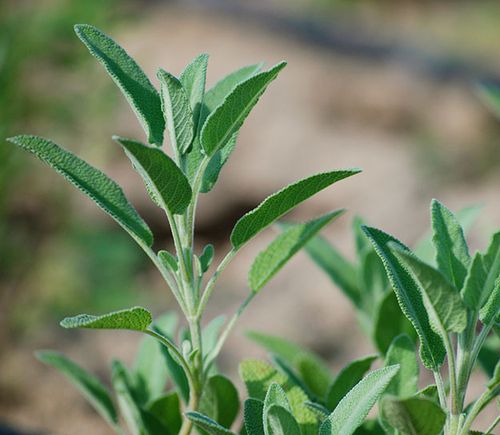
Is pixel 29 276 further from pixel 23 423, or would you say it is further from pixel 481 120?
pixel 481 120

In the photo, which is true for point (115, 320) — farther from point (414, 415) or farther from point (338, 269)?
point (338, 269)

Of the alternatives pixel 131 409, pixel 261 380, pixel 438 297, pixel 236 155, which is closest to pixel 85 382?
pixel 131 409

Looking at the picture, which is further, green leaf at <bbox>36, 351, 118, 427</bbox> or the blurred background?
the blurred background

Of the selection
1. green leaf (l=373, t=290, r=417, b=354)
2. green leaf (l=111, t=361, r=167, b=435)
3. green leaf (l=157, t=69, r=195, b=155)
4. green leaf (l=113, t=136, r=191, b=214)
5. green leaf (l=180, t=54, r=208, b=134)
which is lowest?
green leaf (l=111, t=361, r=167, b=435)

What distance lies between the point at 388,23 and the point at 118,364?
543cm

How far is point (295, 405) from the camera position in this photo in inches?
28.8

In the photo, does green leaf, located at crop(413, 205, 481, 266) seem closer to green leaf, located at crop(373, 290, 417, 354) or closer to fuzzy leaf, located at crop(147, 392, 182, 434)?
green leaf, located at crop(373, 290, 417, 354)

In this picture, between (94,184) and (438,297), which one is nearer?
(438,297)

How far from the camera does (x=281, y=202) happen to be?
689mm

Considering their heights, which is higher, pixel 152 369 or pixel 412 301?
pixel 412 301

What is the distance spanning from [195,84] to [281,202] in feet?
0.44

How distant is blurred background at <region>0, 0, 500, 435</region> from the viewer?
7.05 ft

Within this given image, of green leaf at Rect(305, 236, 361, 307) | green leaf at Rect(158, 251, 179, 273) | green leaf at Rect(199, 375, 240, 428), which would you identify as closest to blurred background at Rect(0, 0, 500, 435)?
green leaf at Rect(305, 236, 361, 307)

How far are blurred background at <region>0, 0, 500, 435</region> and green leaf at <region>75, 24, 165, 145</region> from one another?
573 mm
